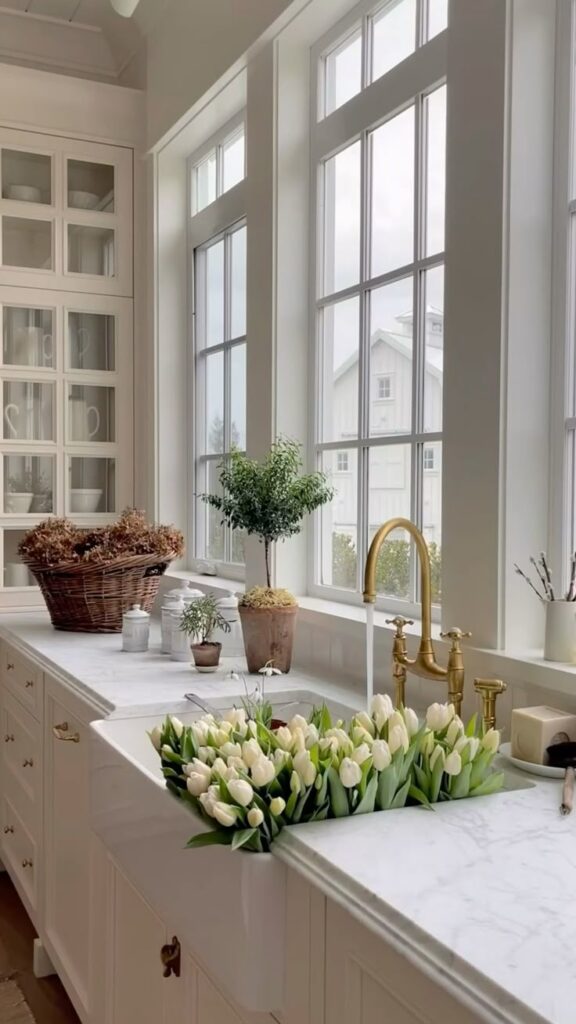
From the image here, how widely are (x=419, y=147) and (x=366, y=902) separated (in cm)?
177

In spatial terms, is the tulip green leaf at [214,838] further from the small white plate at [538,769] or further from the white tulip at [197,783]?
the small white plate at [538,769]

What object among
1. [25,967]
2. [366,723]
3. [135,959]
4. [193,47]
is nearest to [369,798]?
[366,723]

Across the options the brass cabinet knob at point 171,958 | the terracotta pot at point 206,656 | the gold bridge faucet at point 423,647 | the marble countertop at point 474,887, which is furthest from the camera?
the terracotta pot at point 206,656

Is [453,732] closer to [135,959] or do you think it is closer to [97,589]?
[135,959]

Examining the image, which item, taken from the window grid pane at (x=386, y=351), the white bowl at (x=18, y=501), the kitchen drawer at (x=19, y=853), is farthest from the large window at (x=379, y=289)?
the white bowl at (x=18, y=501)

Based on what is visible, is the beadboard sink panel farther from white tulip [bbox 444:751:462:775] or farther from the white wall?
the white wall

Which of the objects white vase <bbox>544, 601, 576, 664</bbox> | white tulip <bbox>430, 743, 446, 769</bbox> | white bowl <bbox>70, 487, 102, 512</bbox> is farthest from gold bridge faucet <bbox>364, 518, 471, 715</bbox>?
white bowl <bbox>70, 487, 102, 512</bbox>

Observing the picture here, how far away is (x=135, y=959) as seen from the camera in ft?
6.02

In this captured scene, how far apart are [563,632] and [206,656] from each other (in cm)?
102

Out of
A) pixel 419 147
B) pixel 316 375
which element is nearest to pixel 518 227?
pixel 419 147

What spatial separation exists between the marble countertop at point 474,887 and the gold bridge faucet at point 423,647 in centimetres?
28

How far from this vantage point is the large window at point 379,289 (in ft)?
7.25

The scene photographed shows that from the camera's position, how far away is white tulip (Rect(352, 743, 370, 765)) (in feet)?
4.15

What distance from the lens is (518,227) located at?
175cm
